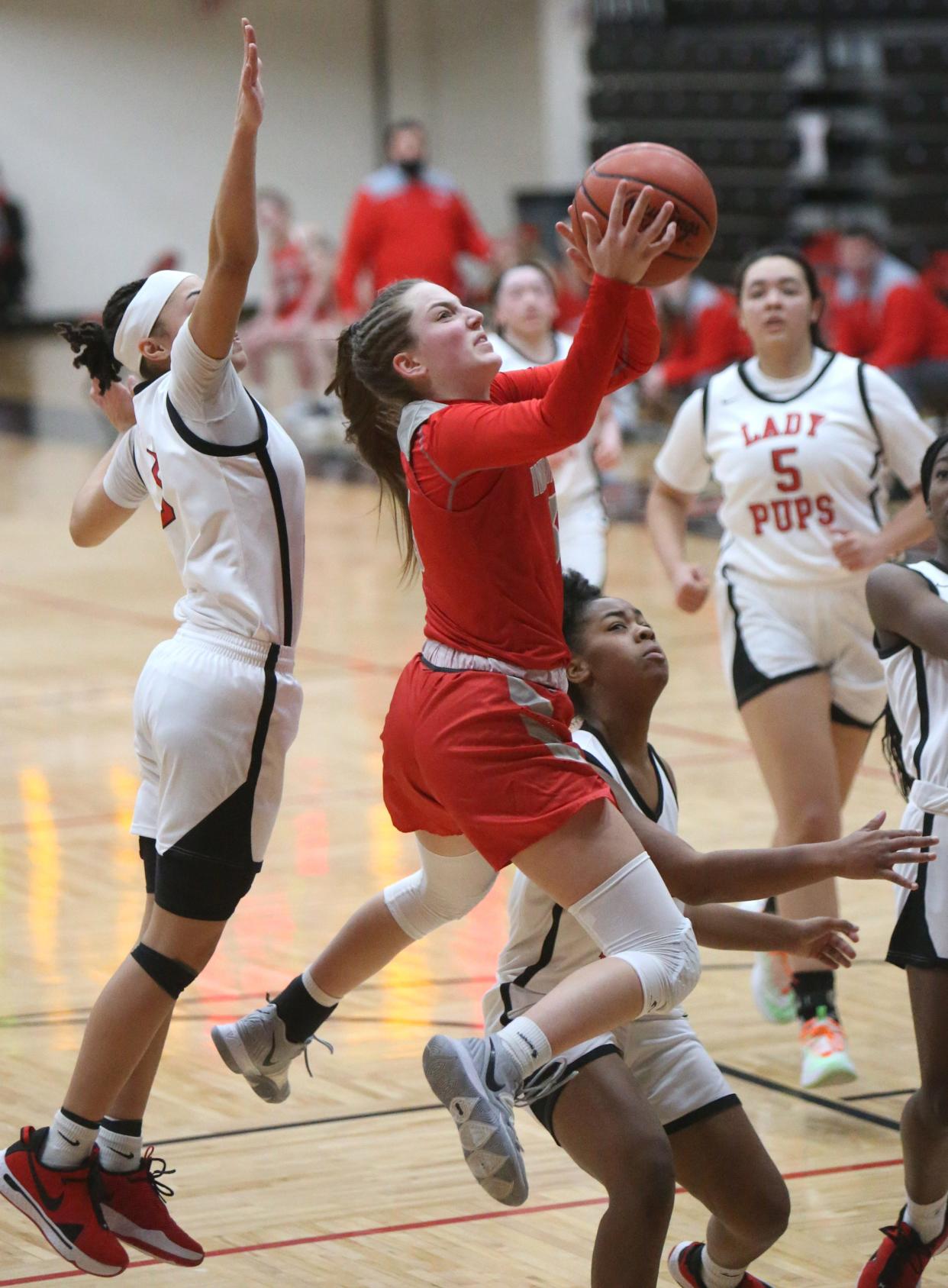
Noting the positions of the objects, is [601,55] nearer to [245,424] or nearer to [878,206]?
[878,206]

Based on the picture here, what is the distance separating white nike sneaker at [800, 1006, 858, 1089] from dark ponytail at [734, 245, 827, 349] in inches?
68.6

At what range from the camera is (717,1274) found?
3.37 metres

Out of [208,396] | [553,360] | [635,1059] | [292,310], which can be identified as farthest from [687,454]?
[292,310]

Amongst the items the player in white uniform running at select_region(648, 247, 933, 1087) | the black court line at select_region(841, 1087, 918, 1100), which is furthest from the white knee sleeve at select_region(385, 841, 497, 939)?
the player in white uniform running at select_region(648, 247, 933, 1087)

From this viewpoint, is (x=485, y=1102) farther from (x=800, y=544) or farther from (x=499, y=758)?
(x=800, y=544)

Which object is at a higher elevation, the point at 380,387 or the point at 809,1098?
the point at 380,387

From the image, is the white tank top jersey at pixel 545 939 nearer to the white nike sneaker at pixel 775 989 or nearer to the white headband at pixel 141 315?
the white headband at pixel 141 315

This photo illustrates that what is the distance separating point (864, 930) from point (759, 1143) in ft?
8.08

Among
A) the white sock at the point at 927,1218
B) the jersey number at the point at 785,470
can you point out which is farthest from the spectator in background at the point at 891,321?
the white sock at the point at 927,1218

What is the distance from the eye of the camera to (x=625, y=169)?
339 cm

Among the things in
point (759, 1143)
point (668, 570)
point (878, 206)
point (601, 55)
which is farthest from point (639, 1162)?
point (601, 55)

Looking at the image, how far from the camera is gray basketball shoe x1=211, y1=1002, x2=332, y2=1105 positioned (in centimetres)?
376

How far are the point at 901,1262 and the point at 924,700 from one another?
964mm

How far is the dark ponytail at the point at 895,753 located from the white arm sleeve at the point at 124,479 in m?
1.45
